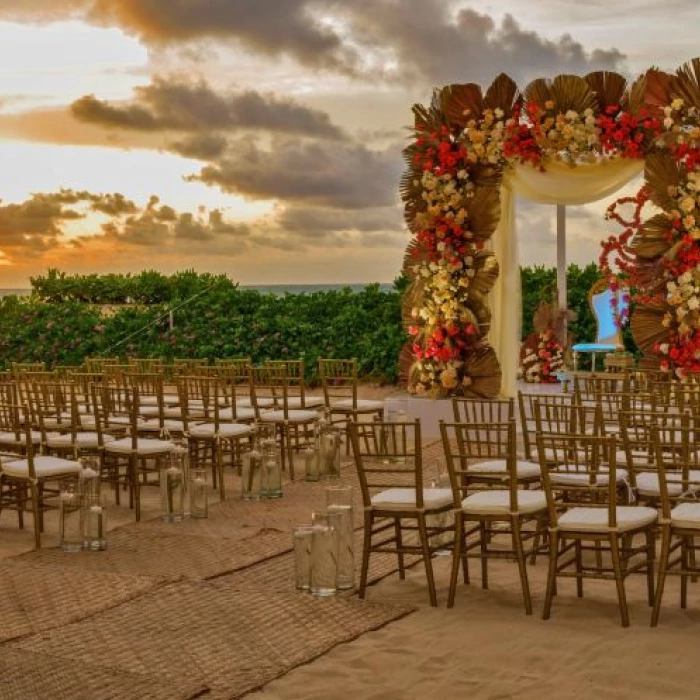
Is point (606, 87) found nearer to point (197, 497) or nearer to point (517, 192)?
point (517, 192)

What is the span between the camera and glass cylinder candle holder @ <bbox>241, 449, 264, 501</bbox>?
8.70m

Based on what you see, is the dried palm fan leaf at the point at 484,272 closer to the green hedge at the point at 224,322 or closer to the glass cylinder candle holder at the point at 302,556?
the green hedge at the point at 224,322

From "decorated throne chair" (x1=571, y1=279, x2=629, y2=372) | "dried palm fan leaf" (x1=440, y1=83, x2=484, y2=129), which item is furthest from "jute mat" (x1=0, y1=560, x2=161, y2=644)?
"decorated throne chair" (x1=571, y1=279, x2=629, y2=372)

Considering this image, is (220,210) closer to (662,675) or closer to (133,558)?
(133,558)

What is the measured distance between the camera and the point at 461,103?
Answer: 11.5 meters

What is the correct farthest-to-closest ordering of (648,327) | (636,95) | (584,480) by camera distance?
1. (648,327)
2. (636,95)
3. (584,480)

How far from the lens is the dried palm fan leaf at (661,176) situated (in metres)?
10.7

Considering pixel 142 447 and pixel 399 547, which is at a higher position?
pixel 142 447

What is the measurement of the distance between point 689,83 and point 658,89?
0.26 metres

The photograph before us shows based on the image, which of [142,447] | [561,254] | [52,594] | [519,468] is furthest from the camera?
[561,254]

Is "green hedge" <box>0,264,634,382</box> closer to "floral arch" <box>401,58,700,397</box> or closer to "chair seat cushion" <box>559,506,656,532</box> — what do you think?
"floral arch" <box>401,58,700,397</box>

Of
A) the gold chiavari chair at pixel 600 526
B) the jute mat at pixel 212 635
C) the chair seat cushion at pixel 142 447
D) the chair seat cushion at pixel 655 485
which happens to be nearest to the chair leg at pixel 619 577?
the gold chiavari chair at pixel 600 526

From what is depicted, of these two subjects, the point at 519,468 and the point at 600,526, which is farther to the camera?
the point at 519,468

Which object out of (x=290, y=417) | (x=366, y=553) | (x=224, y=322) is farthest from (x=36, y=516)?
(x=224, y=322)
